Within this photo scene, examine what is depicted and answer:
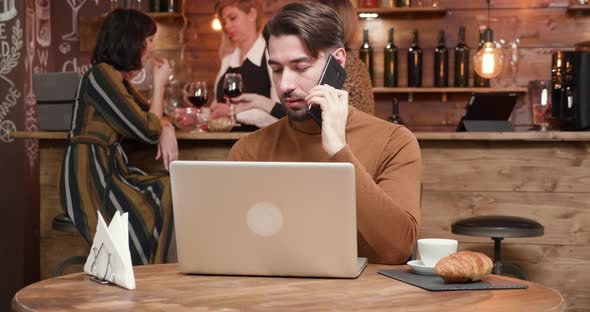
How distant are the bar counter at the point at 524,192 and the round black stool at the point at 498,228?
0.21 meters

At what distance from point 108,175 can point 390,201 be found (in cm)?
192

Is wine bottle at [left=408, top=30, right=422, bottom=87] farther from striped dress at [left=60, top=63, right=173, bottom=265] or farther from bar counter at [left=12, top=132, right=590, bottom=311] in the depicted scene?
striped dress at [left=60, top=63, right=173, bottom=265]

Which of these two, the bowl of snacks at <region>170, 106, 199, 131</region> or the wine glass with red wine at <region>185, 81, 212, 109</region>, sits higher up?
the wine glass with red wine at <region>185, 81, 212, 109</region>

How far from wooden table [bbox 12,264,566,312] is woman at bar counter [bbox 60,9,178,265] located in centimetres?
182

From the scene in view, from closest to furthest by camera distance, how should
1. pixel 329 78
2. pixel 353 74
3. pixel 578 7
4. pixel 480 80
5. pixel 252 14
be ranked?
pixel 329 78, pixel 353 74, pixel 252 14, pixel 578 7, pixel 480 80

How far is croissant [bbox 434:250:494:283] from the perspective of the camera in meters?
1.60

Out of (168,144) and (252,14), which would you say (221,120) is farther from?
(252,14)

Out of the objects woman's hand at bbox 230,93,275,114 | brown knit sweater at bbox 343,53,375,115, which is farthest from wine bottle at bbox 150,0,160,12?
brown knit sweater at bbox 343,53,375,115

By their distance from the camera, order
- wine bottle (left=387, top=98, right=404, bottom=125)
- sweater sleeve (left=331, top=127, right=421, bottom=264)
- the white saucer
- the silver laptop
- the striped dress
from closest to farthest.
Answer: the silver laptop < the white saucer < sweater sleeve (left=331, top=127, right=421, bottom=264) < the striped dress < wine bottle (left=387, top=98, right=404, bottom=125)

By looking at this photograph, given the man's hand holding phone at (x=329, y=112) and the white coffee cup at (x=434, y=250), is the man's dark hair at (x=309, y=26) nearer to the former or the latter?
the man's hand holding phone at (x=329, y=112)

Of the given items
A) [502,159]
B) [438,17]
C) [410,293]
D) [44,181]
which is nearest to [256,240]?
[410,293]

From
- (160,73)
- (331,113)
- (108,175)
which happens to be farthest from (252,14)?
(331,113)

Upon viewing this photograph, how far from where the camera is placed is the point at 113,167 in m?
3.57

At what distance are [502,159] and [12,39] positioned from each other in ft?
9.61
